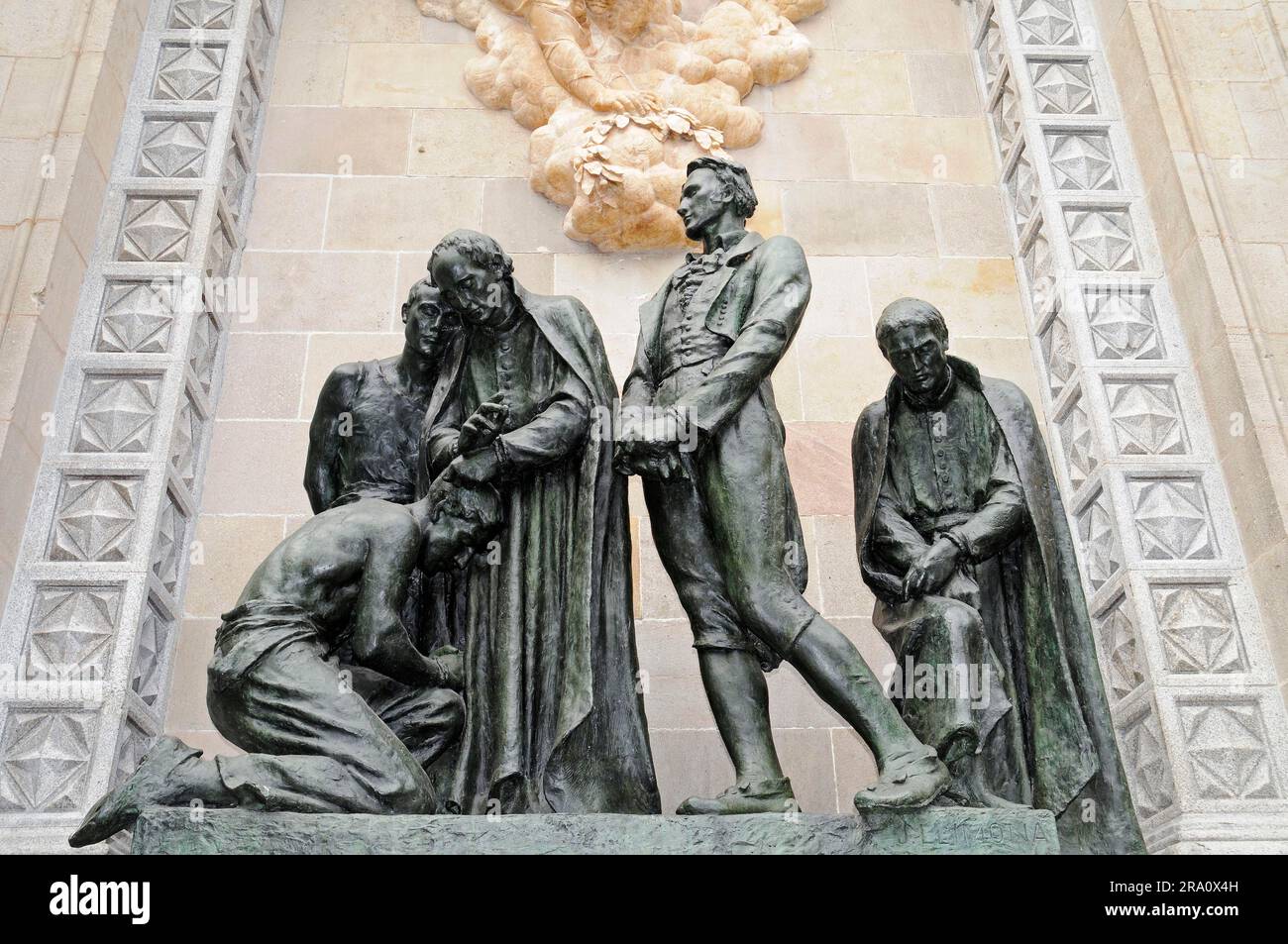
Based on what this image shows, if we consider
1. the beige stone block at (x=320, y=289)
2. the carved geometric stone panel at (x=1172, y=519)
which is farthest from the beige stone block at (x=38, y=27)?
the carved geometric stone panel at (x=1172, y=519)

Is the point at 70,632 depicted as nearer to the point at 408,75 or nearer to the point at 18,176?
the point at 18,176

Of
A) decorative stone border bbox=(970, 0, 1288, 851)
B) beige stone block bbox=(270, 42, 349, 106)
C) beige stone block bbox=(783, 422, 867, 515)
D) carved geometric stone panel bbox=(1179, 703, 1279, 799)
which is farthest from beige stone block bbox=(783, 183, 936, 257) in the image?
carved geometric stone panel bbox=(1179, 703, 1279, 799)

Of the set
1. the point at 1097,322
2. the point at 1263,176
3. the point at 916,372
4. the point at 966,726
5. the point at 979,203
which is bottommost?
the point at 966,726

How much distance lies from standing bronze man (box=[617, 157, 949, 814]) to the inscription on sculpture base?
0.11 m

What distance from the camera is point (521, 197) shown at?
25.0 feet

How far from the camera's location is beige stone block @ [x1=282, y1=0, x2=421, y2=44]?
8.18 metres

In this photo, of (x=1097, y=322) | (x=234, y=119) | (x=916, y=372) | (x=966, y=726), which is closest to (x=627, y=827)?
(x=966, y=726)

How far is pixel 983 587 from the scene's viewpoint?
16.8ft

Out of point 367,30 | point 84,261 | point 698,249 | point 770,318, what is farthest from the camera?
point 367,30

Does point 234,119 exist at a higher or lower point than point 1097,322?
higher

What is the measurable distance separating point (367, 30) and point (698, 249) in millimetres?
2467

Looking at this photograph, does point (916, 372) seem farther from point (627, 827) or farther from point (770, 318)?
point (627, 827)

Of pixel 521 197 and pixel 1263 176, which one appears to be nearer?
pixel 1263 176

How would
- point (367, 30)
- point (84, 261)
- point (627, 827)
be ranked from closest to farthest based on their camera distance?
1. point (627, 827)
2. point (84, 261)
3. point (367, 30)
